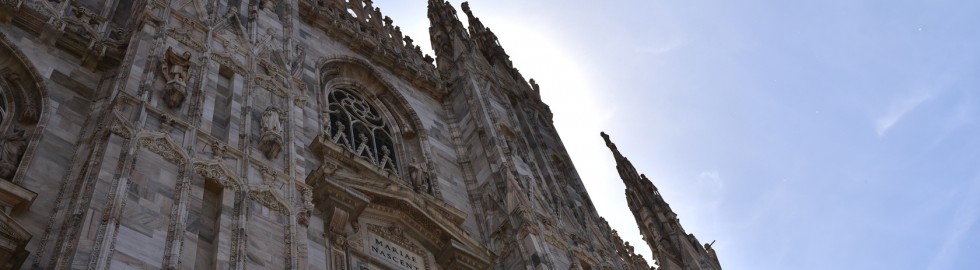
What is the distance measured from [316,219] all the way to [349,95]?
581 cm

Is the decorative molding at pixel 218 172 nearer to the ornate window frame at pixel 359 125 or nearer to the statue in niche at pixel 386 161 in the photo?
the ornate window frame at pixel 359 125

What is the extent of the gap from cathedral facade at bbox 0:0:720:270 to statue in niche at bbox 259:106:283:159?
0.02 m

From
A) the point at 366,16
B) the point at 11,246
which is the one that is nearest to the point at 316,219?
the point at 11,246

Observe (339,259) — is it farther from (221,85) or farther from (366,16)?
(366,16)

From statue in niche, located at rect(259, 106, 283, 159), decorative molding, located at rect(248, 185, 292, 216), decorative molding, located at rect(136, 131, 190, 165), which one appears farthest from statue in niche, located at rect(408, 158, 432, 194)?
decorative molding, located at rect(136, 131, 190, 165)

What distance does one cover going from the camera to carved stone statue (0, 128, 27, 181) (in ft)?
26.2

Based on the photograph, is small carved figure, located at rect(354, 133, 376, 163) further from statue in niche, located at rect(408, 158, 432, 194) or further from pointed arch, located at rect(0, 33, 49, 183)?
pointed arch, located at rect(0, 33, 49, 183)

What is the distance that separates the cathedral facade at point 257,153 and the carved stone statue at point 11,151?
0.11ft

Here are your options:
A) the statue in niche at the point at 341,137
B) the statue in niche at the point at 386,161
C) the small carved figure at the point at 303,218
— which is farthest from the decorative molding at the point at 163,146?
the statue in niche at the point at 386,161

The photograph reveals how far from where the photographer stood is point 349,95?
15789 mm

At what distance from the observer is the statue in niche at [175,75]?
8797 millimetres

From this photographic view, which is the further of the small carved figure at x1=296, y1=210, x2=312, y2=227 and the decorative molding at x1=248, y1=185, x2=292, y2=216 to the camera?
the small carved figure at x1=296, y1=210, x2=312, y2=227

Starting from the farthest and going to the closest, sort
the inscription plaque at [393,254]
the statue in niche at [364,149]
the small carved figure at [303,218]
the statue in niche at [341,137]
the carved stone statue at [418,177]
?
the statue in niche at [364,149] → the statue in niche at [341,137] → the carved stone statue at [418,177] → the inscription plaque at [393,254] → the small carved figure at [303,218]

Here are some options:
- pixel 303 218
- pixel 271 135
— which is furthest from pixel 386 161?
pixel 303 218
